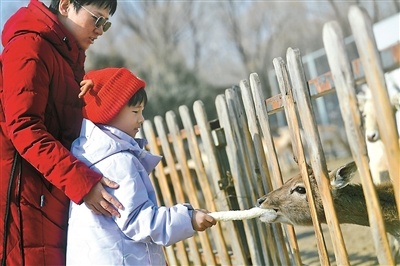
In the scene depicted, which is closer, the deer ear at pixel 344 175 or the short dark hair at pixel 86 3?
the short dark hair at pixel 86 3

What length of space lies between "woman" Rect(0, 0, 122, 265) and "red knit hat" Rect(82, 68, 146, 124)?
0.21 metres

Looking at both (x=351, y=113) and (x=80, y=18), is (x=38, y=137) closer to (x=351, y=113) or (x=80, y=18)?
(x=80, y=18)

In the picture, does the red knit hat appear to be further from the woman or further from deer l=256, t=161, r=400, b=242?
deer l=256, t=161, r=400, b=242

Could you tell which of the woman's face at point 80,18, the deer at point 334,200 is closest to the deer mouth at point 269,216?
the deer at point 334,200

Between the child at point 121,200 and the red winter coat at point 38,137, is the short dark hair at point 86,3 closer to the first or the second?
the red winter coat at point 38,137

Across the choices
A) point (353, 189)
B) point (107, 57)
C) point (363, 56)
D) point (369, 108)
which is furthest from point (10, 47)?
point (107, 57)

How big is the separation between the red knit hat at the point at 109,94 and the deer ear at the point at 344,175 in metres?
1.59

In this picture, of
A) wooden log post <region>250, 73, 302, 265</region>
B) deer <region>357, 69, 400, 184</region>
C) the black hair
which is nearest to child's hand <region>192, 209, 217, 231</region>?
the black hair

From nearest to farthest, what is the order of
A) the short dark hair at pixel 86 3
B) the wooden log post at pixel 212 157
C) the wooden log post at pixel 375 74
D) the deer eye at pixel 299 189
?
the wooden log post at pixel 375 74 → the short dark hair at pixel 86 3 → the deer eye at pixel 299 189 → the wooden log post at pixel 212 157

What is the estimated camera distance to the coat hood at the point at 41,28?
345 cm

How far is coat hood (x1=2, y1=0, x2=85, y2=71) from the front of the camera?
3.45m

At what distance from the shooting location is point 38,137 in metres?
3.20

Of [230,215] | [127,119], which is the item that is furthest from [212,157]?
[127,119]

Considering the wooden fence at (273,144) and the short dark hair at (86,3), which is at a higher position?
the short dark hair at (86,3)
